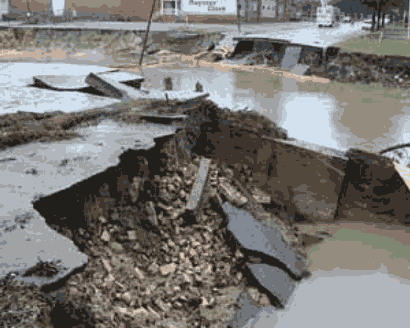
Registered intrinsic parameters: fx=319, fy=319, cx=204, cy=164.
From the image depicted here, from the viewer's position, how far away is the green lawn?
438 inches

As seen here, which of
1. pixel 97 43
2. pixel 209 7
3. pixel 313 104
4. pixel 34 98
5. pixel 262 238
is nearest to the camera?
pixel 262 238

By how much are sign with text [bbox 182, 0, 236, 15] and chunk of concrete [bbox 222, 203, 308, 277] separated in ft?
59.4

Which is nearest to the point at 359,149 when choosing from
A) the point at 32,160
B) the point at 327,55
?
the point at 32,160

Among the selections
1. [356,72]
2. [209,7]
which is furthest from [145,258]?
[209,7]

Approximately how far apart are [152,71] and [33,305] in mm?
10683

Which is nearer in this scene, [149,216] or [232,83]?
[149,216]

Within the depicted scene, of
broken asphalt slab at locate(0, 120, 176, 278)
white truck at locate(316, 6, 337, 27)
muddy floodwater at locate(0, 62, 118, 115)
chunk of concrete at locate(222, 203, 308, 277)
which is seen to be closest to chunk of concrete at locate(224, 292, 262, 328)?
chunk of concrete at locate(222, 203, 308, 277)

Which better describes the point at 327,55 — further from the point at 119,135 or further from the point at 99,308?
the point at 99,308

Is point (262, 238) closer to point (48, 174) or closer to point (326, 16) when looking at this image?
point (48, 174)

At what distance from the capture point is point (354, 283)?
412 cm

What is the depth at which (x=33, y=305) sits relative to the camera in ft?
6.99

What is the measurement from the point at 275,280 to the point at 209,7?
63.0 feet

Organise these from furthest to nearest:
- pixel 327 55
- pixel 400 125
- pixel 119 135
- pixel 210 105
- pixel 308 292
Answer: pixel 327 55 < pixel 400 125 < pixel 210 105 < pixel 119 135 < pixel 308 292

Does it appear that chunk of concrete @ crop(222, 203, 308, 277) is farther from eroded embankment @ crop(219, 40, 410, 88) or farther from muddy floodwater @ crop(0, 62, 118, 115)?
eroded embankment @ crop(219, 40, 410, 88)
